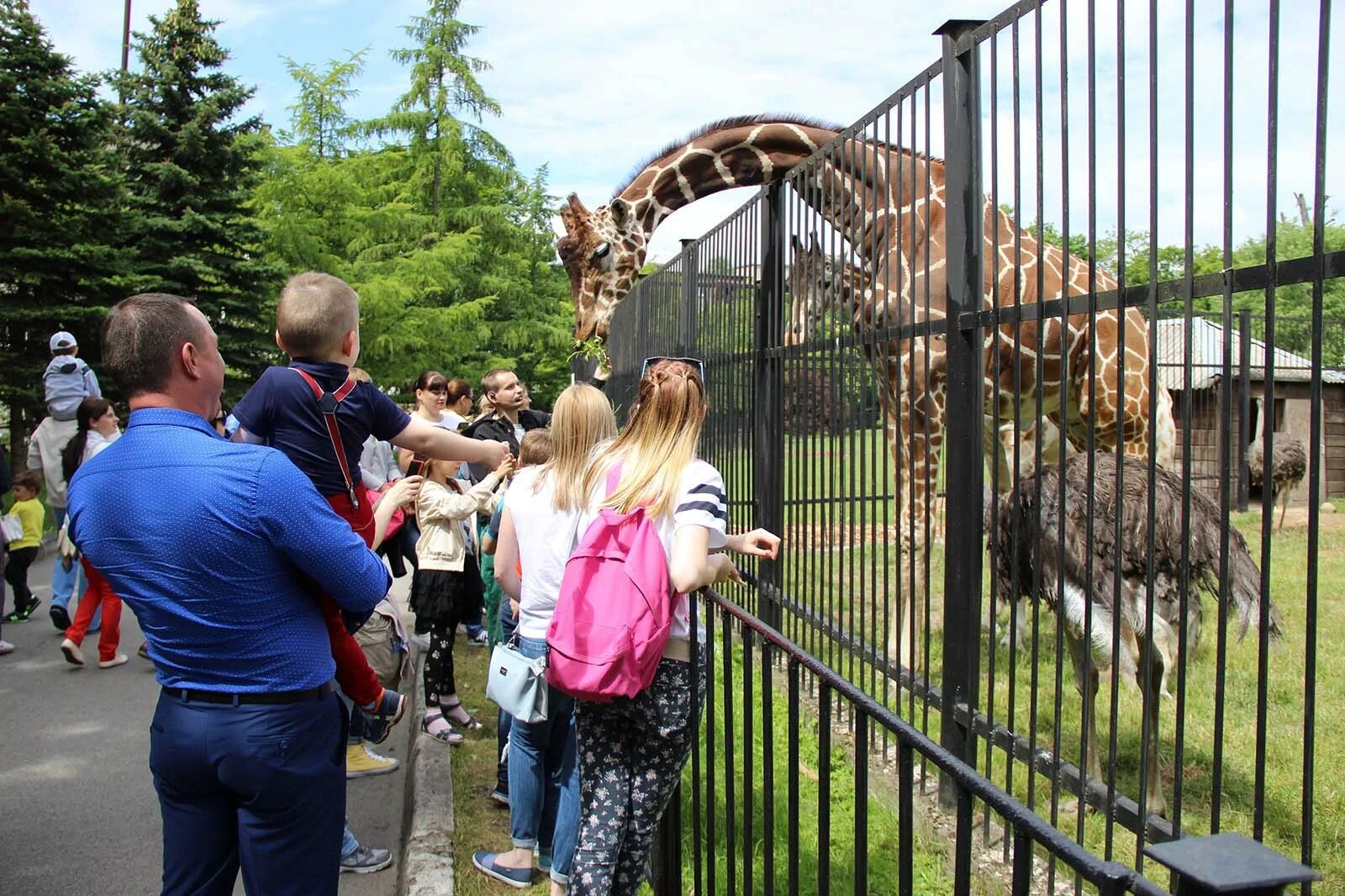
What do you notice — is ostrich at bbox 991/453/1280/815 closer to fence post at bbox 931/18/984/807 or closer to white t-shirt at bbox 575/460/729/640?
fence post at bbox 931/18/984/807

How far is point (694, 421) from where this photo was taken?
336 centimetres

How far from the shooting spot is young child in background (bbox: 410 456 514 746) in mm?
5891

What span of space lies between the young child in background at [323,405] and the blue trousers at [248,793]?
3.65 ft

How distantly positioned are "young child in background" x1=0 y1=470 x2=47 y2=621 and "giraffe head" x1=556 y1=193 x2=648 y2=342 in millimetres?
5090

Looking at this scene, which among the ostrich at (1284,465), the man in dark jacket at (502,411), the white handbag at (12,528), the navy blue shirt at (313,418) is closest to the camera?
the navy blue shirt at (313,418)

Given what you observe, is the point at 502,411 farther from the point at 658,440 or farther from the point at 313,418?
the point at 658,440

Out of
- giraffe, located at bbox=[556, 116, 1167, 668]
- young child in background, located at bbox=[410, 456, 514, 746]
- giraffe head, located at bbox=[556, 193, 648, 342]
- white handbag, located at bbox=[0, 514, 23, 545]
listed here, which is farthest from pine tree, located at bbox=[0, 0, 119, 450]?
young child in background, located at bbox=[410, 456, 514, 746]

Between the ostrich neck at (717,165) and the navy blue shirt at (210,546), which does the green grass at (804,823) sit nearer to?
the navy blue shirt at (210,546)

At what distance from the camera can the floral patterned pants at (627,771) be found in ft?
10.6

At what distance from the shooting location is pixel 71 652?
7.57m

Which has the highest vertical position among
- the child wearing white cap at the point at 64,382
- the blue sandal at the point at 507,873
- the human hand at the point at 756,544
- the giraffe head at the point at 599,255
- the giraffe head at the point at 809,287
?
the giraffe head at the point at 599,255

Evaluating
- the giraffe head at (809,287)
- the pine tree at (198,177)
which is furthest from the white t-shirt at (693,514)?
the pine tree at (198,177)

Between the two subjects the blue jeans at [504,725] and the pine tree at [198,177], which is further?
the pine tree at [198,177]

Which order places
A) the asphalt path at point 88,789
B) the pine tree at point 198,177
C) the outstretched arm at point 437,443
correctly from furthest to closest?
1. the pine tree at point 198,177
2. the asphalt path at point 88,789
3. the outstretched arm at point 437,443
